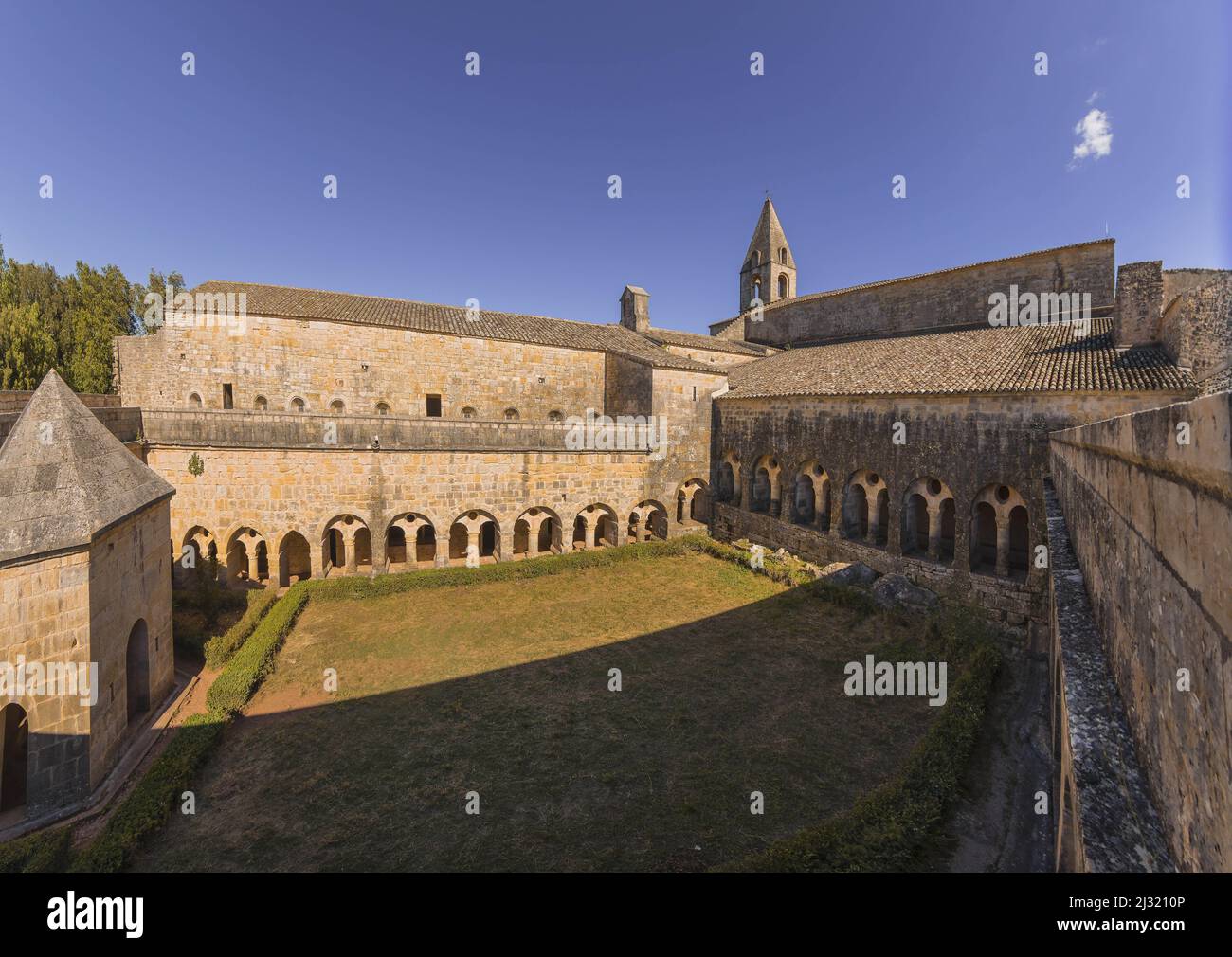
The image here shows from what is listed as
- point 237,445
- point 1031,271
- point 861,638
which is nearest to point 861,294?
point 1031,271

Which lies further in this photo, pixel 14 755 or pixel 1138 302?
pixel 1138 302

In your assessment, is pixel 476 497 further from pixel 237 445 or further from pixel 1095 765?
pixel 1095 765

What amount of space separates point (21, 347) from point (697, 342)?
31219 millimetres

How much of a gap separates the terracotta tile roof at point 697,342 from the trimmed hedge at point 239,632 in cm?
2080

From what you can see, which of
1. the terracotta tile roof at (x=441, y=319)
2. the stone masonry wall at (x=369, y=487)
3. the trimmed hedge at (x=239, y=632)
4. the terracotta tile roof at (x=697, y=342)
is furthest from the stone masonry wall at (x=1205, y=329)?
the trimmed hedge at (x=239, y=632)

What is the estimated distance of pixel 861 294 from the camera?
27.1 m

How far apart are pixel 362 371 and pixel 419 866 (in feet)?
62.8

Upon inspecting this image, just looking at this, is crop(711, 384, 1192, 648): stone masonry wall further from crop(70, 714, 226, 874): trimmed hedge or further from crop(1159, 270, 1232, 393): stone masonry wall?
crop(70, 714, 226, 874): trimmed hedge

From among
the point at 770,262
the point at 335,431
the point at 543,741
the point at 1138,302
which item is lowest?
the point at 543,741

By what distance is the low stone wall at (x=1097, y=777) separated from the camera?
247cm

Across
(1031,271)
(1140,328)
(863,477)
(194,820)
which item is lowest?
(194,820)

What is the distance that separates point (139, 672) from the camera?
8.85 meters

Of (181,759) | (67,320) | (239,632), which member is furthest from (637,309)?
(67,320)

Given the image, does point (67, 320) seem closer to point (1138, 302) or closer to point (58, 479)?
point (58, 479)
